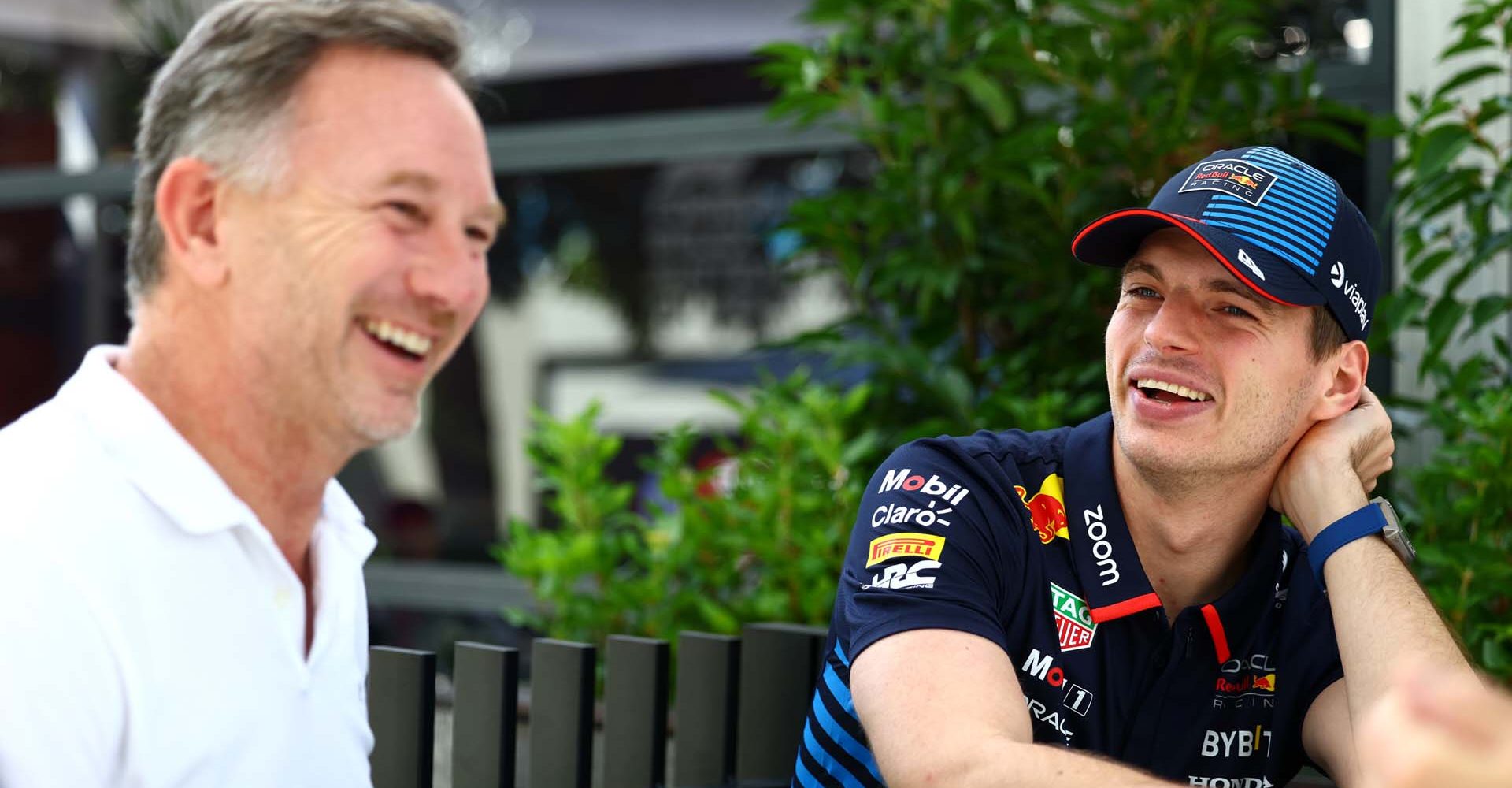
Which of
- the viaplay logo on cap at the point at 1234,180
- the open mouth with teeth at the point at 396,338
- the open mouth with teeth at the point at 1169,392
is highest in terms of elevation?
the viaplay logo on cap at the point at 1234,180

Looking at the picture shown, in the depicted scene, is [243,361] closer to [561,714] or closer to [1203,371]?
[561,714]

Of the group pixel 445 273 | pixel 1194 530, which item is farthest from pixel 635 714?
pixel 445 273

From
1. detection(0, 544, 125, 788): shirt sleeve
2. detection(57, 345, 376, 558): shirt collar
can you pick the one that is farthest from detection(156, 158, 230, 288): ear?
detection(0, 544, 125, 788): shirt sleeve

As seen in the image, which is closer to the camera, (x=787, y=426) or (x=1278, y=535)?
(x=1278, y=535)

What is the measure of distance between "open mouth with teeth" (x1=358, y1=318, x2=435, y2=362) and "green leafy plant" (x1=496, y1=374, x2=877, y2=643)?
1370 millimetres

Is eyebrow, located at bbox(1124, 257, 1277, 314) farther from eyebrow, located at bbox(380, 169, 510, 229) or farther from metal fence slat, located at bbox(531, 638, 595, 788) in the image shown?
eyebrow, located at bbox(380, 169, 510, 229)

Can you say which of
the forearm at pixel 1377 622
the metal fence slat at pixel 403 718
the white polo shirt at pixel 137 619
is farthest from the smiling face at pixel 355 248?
the forearm at pixel 1377 622

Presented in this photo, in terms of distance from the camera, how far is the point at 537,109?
4.83 meters

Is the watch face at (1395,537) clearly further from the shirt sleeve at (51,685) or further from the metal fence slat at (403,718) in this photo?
the shirt sleeve at (51,685)

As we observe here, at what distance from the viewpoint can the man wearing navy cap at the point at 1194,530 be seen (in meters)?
1.69

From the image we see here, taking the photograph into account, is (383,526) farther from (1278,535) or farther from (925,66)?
(1278,535)

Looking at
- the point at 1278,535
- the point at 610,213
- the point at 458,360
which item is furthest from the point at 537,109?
the point at 1278,535

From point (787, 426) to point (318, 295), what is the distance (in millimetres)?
1494

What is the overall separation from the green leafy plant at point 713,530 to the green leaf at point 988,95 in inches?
21.0
